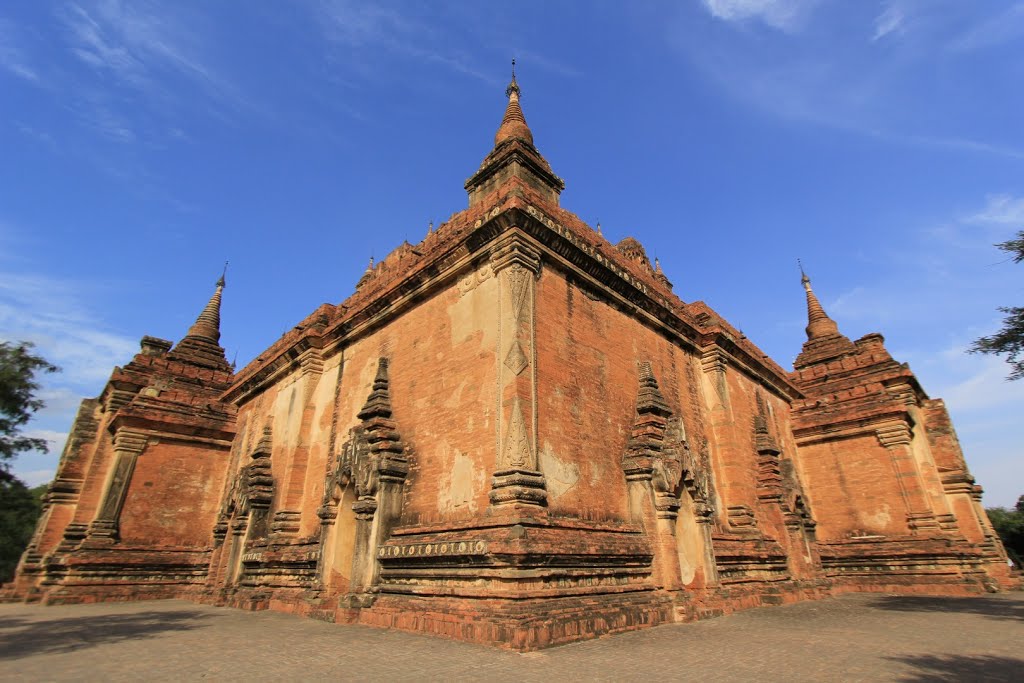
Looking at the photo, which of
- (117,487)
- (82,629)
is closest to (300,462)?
(82,629)

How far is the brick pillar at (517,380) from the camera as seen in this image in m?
8.99

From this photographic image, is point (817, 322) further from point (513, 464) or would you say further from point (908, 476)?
point (513, 464)

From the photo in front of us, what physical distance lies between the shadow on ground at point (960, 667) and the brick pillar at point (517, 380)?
509 centimetres

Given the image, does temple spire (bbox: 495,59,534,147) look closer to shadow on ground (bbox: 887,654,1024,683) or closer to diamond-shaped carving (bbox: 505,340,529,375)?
diamond-shaped carving (bbox: 505,340,529,375)

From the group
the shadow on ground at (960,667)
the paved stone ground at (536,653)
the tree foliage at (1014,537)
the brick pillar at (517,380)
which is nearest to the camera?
the shadow on ground at (960,667)

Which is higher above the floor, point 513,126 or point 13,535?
point 513,126

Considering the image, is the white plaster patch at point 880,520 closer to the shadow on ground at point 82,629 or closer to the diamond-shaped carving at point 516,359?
the diamond-shaped carving at point 516,359

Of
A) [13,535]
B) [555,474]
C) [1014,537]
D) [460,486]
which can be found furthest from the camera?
[13,535]

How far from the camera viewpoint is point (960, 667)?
6.61 meters

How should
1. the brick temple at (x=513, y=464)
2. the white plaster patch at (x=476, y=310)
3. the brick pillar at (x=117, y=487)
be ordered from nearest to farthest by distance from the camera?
the brick temple at (x=513, y=464) → the white plaster patch at (x=476, y=310) → the brick pillar at (x=117, y=487)

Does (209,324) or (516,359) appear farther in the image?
(209,324)

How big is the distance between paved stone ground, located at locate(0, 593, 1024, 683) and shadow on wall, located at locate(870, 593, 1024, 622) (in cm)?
26

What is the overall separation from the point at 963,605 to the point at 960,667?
959cm

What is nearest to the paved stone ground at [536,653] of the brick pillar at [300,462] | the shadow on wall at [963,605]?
the shadow on wall at [963,605]
